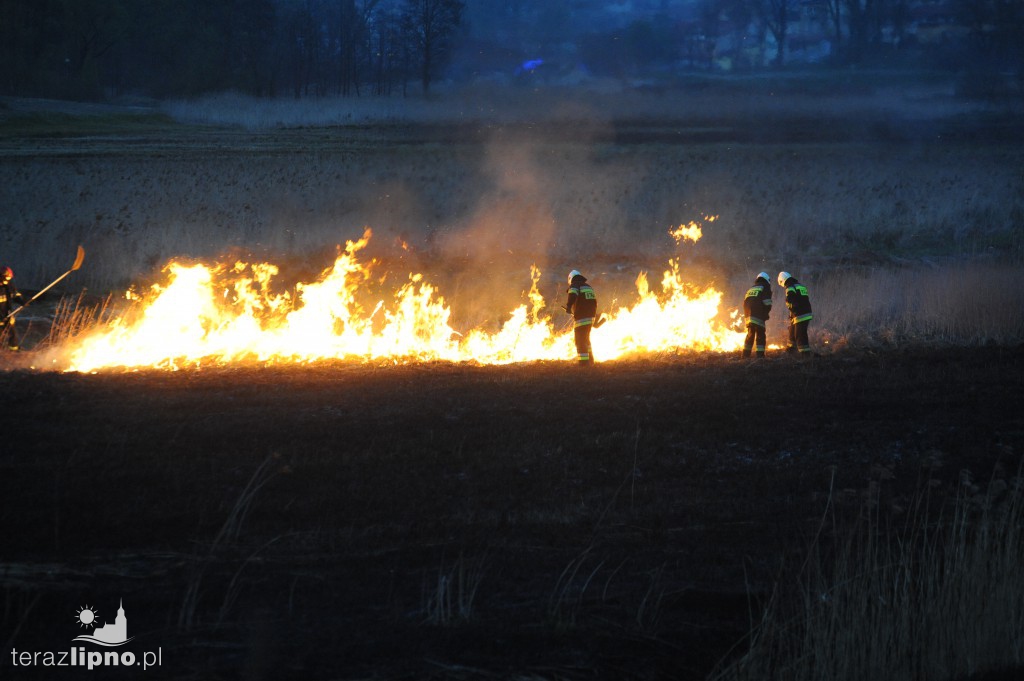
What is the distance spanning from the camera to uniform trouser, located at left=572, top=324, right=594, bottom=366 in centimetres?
1473

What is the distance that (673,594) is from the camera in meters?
7.74

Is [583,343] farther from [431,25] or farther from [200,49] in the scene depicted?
[200,49]

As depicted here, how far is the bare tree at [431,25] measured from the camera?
4847cm

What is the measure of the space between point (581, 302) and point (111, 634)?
8837 mm

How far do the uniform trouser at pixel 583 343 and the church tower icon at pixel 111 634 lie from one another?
8.71 meters

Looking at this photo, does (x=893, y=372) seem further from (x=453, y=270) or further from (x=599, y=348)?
(x=453, y=270)

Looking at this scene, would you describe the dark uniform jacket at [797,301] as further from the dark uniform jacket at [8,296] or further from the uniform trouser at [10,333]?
the uniform trouser at [10,333]

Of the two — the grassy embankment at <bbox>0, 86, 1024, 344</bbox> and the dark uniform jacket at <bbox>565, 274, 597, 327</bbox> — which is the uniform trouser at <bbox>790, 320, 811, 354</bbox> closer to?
the grassy embankment at <bbox>0, 86, 1024, 344</bbox>

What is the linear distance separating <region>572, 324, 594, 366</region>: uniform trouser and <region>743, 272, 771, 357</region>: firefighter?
7.84ft

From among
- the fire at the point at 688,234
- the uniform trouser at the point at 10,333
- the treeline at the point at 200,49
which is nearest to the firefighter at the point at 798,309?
the fire at the point at 688,234

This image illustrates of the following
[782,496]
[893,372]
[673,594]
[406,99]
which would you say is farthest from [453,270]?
[406,99]

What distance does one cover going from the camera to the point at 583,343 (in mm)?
14758

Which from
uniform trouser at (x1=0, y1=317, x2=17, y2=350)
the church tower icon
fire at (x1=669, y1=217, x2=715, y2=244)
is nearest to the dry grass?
the church tower icon

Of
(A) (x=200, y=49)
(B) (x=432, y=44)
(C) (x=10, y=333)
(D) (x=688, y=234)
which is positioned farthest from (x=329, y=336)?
(A) (x=200, y=49)
